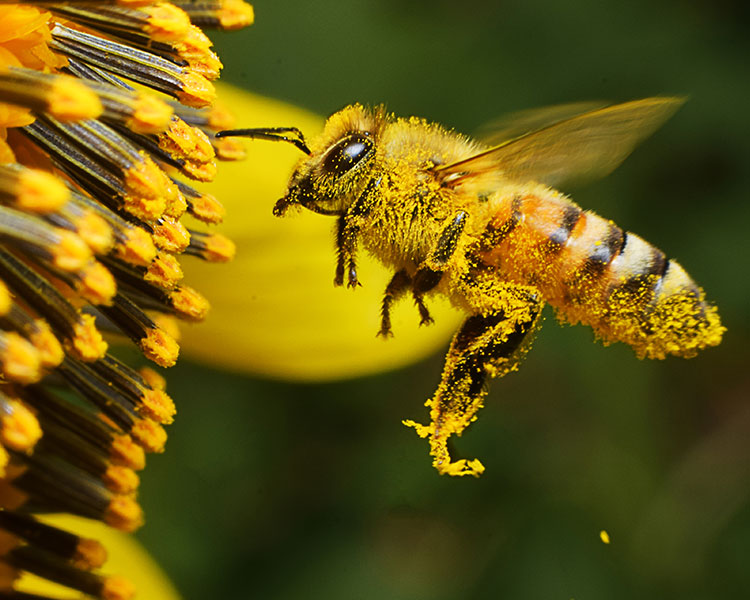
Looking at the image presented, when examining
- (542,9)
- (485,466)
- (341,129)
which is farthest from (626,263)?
(542,9)

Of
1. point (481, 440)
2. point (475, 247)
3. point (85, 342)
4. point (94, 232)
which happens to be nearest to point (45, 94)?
point (94, 232)

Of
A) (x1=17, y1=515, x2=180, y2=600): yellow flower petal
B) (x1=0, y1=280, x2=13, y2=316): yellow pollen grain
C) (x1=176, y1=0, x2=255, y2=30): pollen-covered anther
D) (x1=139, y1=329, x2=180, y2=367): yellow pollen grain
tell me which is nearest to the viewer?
(x1=0, y1=280, x2=13, y2=316): yellow pollen grain

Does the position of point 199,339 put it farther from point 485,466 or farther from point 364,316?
point 485,466

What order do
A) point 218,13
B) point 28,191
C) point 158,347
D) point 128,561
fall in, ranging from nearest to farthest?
point 28,191
point 158,347
point 218,13
point 128,561

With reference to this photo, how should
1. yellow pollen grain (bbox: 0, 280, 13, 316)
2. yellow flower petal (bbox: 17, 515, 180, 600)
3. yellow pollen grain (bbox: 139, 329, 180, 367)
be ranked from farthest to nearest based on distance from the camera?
yellow flower petal (bbox: 17, 515, 180, 600), yellow pollen grain (bbox: 139, 329, 180, 367), yellow pollen grain (bbox: 0, 280, 13, 316)

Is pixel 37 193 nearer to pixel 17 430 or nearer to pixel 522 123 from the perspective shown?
pixel 17 430

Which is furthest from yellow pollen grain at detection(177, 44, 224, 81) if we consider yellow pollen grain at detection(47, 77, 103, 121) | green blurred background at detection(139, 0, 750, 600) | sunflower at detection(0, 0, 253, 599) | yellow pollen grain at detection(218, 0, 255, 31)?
green blurred background at detection(139, 0, 750, 600)

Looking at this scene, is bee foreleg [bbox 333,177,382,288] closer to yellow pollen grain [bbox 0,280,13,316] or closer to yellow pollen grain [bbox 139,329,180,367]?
yellow pollen grain [bbox 139,329,180,367]
